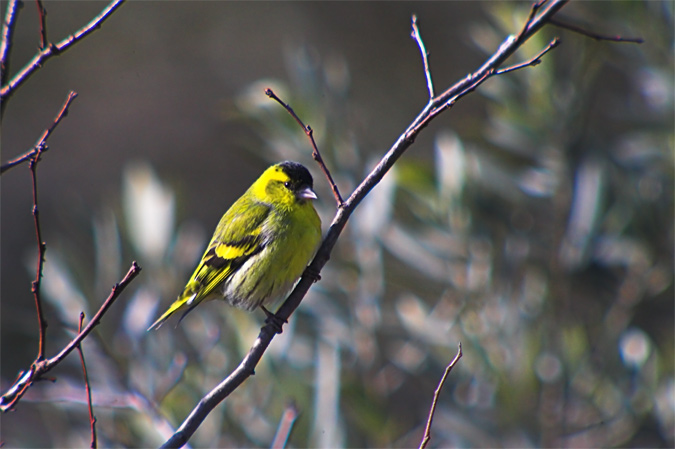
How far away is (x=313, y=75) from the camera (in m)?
3.55

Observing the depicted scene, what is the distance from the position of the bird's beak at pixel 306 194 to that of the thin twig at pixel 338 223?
0.73 metres

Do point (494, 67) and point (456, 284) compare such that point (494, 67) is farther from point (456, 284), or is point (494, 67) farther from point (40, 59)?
point (456, 284)

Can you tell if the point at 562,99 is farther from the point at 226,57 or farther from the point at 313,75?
the point at 226,57

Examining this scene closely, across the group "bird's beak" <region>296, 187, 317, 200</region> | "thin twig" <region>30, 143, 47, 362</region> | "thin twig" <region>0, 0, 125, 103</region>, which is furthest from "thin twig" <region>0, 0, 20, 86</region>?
"bird's beak" <region>296, 187, 317, 200</region>

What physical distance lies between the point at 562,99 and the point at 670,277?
35.8 inches

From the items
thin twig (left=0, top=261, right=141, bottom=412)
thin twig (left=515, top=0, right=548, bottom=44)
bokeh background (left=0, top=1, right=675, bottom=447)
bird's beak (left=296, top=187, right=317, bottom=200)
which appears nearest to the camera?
thin twig (left=0, top=261, right=141, bottom=412)

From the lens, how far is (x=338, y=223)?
1888 mm

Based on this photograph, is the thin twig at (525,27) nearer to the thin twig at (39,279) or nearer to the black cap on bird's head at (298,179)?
the thin twig at (39,279)

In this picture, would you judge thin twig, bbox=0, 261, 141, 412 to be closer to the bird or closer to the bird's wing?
the bird

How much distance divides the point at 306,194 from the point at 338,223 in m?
0.90

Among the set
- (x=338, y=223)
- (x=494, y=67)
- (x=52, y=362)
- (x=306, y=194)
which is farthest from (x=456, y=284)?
(x=52, y=362)

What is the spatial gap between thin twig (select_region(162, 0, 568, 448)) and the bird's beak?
28.7 inches

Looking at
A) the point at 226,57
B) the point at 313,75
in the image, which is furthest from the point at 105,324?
the point at 226,57

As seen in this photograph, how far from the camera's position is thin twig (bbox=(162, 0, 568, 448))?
4.90ft
